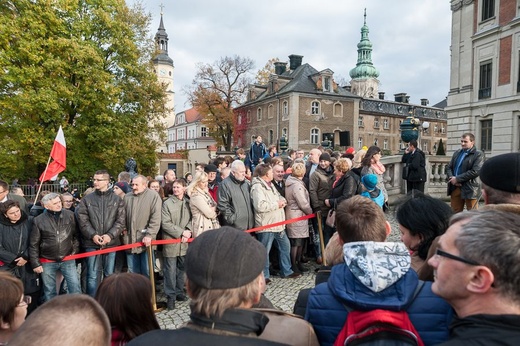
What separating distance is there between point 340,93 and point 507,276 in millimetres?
49254

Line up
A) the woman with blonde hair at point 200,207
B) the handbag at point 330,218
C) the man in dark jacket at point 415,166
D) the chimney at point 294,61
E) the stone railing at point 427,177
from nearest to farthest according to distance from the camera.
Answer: the woman with blonde hair at point 200,207 < the handbag at point 330,218 < the man in dark jacket at point 415,166 < the stone railing at point 427,177 < the chimney at point 294,61

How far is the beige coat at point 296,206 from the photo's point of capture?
7.12 m

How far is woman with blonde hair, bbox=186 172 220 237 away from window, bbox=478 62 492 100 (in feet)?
82.7

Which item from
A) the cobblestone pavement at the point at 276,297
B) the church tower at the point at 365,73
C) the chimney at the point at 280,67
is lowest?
the cobblestone pavement at the point at 276,297

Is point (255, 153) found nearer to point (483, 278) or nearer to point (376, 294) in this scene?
point (376, 294)

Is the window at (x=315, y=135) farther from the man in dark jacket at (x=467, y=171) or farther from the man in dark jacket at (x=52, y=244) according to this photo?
the man in dark jacket at (x=52, y=244)

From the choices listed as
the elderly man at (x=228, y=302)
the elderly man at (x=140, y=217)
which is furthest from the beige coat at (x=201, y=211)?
the elderly man at (x=228, y=302)

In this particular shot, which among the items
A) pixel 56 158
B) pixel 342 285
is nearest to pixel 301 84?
pixel 56 158

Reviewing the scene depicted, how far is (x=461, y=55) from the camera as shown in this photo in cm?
2667

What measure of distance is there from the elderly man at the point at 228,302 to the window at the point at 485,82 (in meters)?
28.2

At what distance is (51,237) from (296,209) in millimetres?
4211

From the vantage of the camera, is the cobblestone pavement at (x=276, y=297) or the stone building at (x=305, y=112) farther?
the stone building at (x=305, y=112)

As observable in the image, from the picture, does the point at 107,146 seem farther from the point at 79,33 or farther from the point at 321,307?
the point at 321,307

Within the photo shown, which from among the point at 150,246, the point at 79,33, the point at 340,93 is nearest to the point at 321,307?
the point at 150,246
